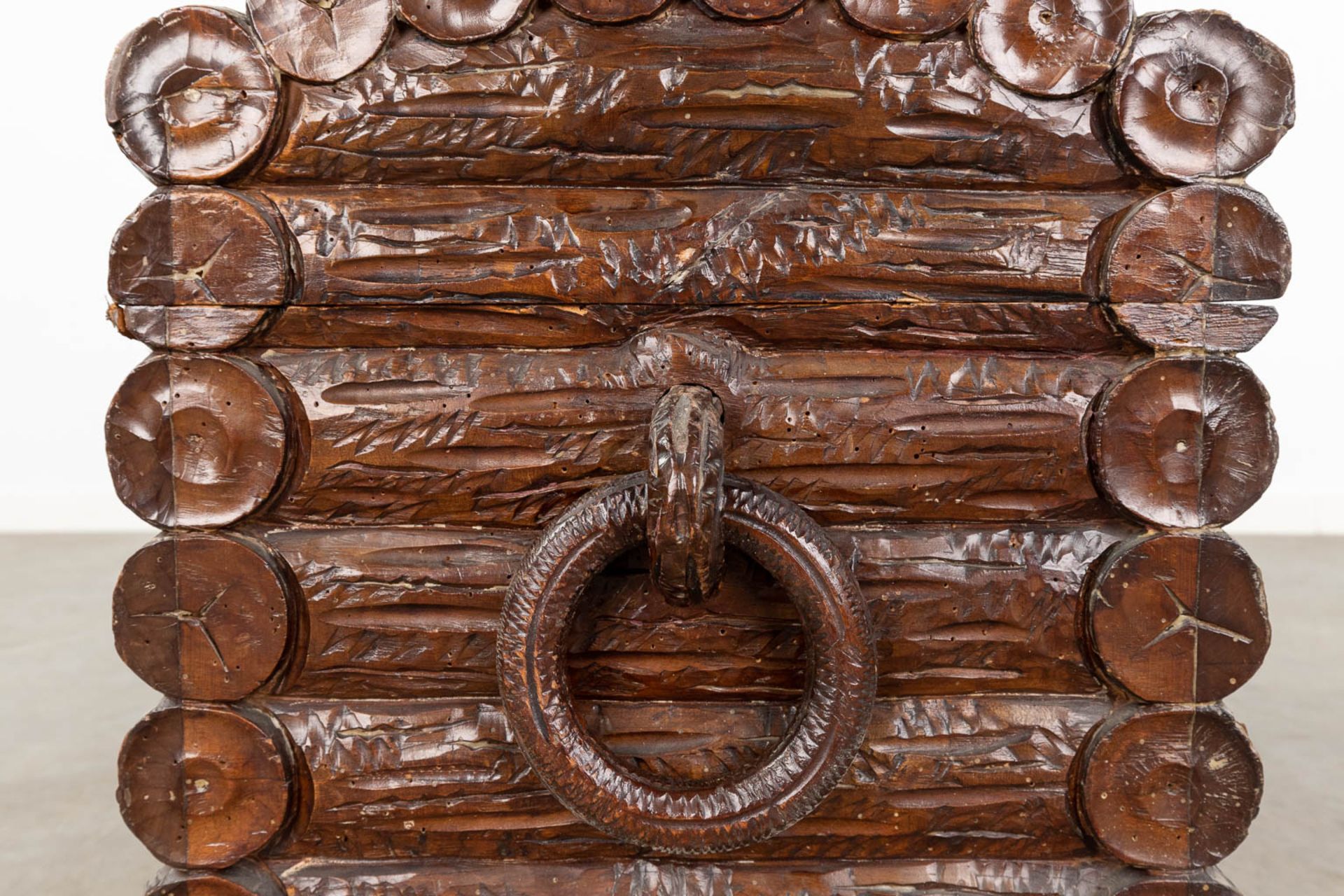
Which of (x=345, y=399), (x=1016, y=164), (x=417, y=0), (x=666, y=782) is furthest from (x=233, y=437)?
(x=1016, y=164)

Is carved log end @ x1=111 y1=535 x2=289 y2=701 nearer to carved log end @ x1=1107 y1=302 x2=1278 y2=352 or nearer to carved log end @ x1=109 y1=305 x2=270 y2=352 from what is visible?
carved log end @ x1=109 y1=305 x2=270 y2=352

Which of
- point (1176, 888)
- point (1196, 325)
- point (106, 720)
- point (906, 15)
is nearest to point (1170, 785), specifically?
point (1176, 888)

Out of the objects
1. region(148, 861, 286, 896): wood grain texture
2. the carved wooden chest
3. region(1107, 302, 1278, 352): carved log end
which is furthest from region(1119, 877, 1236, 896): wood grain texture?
region(148, 861, 286, 896): wood grain texture

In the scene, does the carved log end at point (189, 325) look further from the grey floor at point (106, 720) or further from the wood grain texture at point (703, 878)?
the grey floor at point (106, 720)

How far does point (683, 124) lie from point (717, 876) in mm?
929

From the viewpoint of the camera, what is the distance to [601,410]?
1.23 meters

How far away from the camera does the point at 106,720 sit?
226 centimetres

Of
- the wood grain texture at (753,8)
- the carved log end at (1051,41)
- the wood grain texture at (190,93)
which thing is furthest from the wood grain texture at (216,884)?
the carved log end at (1051,41)

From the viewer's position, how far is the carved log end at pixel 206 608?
122 cm

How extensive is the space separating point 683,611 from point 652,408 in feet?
0.85

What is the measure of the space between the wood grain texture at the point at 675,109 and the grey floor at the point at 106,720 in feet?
4.15

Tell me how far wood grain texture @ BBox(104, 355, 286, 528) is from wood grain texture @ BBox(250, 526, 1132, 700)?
0.09m

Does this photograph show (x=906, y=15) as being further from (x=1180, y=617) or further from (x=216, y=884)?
(x=216, y=884)

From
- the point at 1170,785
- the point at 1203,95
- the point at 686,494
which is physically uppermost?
the point at 1203,95
